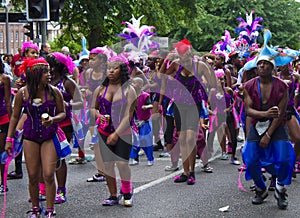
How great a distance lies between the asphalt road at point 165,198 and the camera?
6961 mm

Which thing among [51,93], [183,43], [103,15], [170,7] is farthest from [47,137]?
[170,7]

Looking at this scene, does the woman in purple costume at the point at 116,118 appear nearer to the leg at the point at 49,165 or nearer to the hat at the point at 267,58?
the leg at the point at 49,165

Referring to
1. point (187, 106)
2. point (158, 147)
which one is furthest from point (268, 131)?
point (158, 147)

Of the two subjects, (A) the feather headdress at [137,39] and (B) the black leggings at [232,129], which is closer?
(B) the black leggings at [232,129]

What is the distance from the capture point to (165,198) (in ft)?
25.2

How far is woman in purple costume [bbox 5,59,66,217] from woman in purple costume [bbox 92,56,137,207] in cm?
74

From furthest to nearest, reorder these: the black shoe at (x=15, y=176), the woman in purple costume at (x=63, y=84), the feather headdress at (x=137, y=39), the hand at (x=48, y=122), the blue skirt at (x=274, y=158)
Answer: the feather headdress at (x=137, y=39) → the black shoe at (x=15, y=176) → the woman in purple costume at (x=63, y=84) → the blue skirt at (x=274, y=158) → the hand at (x=48, y=122)

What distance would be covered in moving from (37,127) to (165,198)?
6.71 ft

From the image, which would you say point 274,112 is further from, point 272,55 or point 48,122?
point 48,122

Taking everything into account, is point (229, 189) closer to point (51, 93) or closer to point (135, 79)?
point (135, 79)

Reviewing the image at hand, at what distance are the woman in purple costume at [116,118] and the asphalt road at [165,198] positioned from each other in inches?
15.1

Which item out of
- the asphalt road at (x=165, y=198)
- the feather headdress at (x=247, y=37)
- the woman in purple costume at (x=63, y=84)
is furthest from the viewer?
the feather headdress at (x=247, y=37)

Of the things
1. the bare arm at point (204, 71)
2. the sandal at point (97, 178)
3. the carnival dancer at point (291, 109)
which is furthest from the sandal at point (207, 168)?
the sandal at point (97, 178)

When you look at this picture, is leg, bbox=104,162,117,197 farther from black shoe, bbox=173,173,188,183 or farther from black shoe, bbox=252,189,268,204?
black shoe, bbox=252,189,268,204
